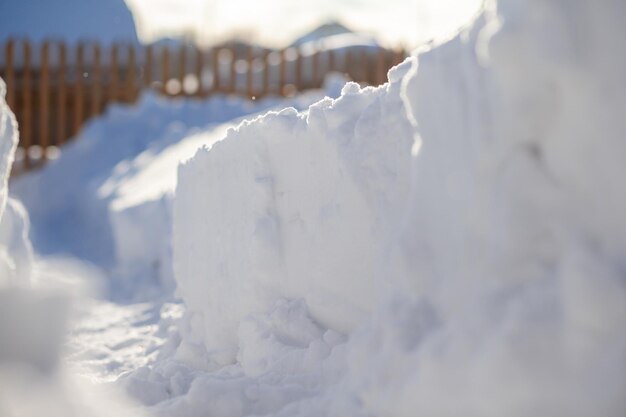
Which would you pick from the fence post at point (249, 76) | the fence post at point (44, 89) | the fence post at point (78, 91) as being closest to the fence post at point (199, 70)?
the fence post at point (249, 76)

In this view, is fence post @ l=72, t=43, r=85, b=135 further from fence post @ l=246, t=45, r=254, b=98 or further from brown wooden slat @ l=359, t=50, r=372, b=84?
brown wooden slat @ l=359, t=50, r=372, b=84

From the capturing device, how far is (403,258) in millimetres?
2205

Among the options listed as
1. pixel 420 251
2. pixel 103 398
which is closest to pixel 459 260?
pixel 420 251

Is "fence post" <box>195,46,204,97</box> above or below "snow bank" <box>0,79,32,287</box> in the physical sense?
above

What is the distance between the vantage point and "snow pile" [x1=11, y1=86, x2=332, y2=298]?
6707 mm

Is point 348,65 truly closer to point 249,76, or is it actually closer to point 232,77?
point 249,76

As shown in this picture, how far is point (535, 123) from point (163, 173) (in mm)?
6205

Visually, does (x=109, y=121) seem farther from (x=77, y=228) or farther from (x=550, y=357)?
(x=550, y=357)

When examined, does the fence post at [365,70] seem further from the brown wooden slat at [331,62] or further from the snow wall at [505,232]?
the snow wall at [505,232]

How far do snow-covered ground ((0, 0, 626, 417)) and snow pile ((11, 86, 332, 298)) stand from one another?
1.77 m

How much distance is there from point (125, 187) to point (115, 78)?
170 inches

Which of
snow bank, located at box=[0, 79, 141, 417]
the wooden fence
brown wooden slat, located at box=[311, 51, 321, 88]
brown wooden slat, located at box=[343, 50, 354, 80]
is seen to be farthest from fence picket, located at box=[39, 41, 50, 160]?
snow bank, located at box=[0, 79, 141, 417]

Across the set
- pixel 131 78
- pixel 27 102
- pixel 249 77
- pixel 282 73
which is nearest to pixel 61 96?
pixel 27 102

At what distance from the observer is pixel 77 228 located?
9086 millimetres
